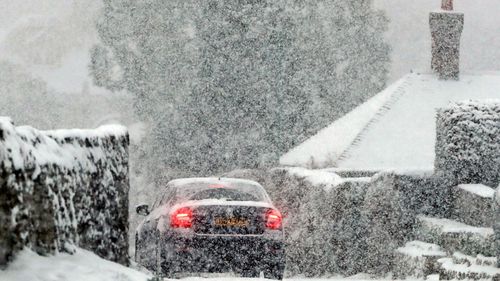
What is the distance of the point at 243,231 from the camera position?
48.5 feet

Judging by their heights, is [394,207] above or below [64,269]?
below

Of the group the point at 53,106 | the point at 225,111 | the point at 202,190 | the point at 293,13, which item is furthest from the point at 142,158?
the point at 202,190

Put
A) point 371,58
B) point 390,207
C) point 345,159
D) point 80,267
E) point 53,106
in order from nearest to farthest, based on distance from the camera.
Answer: point 80,267 → point 390,207 → point 345,159 → point 371,58 → point 53,106

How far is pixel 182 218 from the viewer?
1466cm

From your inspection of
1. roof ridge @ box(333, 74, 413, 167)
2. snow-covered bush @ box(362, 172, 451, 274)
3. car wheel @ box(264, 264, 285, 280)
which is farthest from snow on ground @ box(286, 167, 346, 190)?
roof ridge @ box(333, 74, 413, 167)

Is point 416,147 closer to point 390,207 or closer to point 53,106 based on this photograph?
point 390,207

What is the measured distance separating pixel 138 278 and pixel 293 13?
145 feet

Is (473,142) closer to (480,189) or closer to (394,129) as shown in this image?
(480,189)

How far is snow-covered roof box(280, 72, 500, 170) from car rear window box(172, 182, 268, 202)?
2011 cm

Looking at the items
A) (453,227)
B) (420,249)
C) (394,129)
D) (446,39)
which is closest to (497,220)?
(453,227)

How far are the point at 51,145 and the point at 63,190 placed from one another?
0.33m

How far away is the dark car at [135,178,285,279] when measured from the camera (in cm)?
1455

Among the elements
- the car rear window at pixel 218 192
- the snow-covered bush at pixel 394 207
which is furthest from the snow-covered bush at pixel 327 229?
the car rear window at pixel 218 192

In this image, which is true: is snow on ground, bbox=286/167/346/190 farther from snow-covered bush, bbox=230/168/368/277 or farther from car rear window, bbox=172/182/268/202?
car rear window, bbox=172/182/268/202
